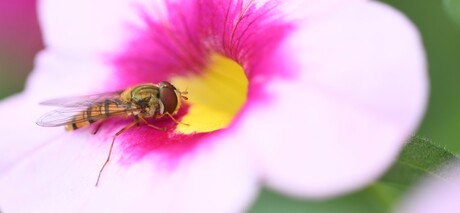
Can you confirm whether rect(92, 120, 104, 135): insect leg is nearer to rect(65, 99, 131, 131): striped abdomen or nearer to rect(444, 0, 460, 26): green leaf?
rect(65, 99, 131, 131): striped abdomen

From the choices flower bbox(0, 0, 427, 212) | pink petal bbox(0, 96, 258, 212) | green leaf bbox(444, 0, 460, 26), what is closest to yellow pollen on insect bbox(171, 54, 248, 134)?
flower bbox(0, 0, 427, 212)

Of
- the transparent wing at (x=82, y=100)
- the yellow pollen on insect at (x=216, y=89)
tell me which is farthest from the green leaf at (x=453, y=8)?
the transparent wing at (x=82, y=100)

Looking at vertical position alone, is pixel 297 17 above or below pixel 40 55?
above

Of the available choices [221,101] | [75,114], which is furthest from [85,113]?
[221,101]

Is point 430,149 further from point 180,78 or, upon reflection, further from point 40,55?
point 40,55

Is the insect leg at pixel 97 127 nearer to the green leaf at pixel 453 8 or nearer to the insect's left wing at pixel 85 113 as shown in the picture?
the insect's left wing at pixel 85 113

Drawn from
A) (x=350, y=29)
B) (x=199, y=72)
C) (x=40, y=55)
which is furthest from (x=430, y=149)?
(x=40, y=55)

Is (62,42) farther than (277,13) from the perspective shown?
Yes
